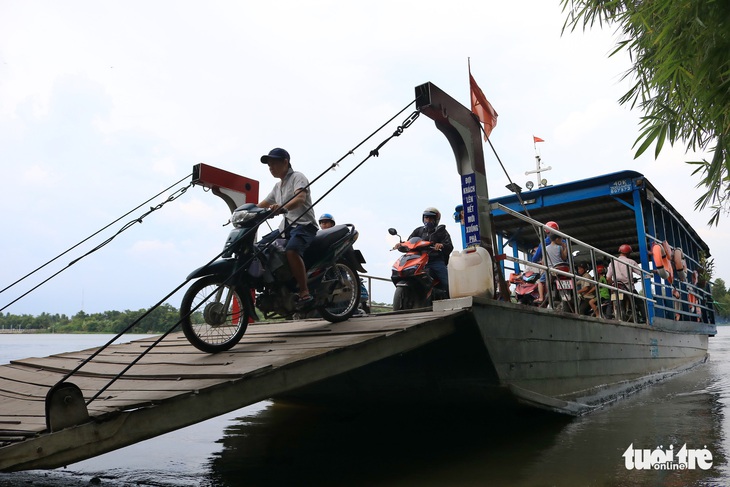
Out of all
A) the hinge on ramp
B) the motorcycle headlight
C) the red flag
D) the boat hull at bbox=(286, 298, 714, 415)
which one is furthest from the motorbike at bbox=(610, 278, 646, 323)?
the hinge on ramp

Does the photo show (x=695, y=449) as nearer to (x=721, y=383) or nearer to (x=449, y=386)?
(x=449, y=386)

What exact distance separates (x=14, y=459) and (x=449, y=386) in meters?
3.54

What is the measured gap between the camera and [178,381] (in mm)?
3295

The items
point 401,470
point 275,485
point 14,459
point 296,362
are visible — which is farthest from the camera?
point 401,470

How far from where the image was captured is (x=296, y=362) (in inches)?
133

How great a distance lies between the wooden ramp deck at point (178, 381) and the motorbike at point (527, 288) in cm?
380

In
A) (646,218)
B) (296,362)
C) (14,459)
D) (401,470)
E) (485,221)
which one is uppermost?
(646,218)

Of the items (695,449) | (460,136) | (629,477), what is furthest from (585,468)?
(460,136)

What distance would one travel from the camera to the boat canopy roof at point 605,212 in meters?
9.45

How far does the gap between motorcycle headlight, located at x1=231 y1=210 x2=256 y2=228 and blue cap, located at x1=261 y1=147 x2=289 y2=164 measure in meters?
0.76

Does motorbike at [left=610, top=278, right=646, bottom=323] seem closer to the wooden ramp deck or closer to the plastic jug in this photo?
the plastic jug

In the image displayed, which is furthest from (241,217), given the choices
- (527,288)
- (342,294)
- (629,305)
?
(629,305)

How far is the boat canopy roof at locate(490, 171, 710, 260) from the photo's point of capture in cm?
945

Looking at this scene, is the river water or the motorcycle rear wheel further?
the motorcycle rear wheel
